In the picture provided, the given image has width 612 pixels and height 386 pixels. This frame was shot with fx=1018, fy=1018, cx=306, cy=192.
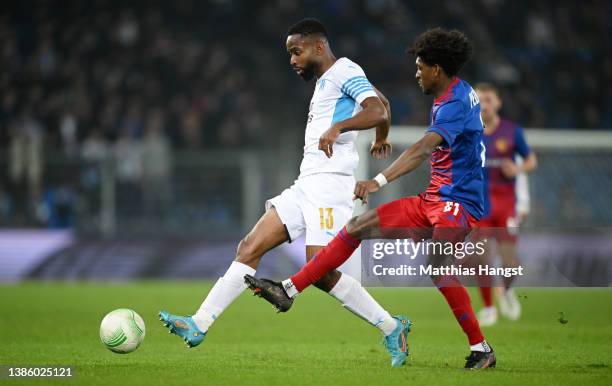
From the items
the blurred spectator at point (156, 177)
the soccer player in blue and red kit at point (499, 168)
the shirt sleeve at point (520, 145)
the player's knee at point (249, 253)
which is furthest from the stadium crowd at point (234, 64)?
the player's knee at point (249, 253)

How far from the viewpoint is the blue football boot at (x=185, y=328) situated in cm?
630

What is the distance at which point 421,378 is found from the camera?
19.2 feet

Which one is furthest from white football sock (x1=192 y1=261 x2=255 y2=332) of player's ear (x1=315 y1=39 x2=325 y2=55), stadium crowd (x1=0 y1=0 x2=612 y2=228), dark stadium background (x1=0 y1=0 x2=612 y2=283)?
stadium crowd (x1=0 y1=0 x2=612 y2=228)

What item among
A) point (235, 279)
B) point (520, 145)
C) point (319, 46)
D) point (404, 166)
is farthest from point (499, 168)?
point (404, 166)

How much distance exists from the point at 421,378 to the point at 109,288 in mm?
9292

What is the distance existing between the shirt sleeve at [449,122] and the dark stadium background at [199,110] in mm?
7603

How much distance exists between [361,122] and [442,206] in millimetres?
727

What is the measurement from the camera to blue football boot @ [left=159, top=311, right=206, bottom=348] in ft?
20.7

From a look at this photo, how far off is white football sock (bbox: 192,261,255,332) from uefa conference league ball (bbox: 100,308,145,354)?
403 mm

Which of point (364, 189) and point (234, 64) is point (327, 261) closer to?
point (364, 189)

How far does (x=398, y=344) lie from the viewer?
652 centimetres

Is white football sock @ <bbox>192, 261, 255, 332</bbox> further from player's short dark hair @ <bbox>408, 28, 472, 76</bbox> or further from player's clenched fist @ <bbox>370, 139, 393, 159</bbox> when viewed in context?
player's short dark hair @ <bbox>408, 28, 472, 76</bbox>

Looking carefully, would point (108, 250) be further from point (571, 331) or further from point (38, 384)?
point (38, 384)

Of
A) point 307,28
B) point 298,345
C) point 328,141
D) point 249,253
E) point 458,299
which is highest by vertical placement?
point 307,28
